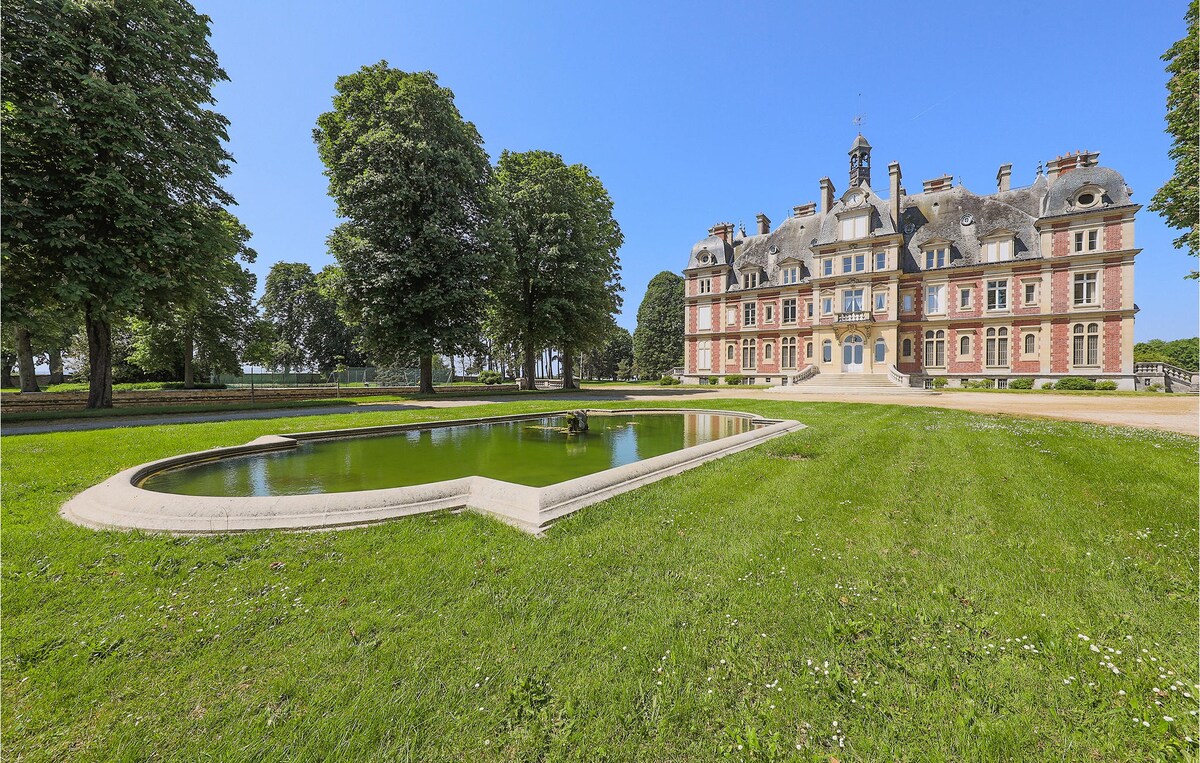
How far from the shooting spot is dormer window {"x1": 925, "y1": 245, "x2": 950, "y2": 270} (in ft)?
108

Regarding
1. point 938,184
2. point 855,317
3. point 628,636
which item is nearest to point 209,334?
point 628,636

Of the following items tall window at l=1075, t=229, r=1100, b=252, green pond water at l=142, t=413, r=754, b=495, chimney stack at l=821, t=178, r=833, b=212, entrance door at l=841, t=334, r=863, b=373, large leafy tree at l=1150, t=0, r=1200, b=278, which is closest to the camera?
green pond water at l=142, t=413, r=754, b=495

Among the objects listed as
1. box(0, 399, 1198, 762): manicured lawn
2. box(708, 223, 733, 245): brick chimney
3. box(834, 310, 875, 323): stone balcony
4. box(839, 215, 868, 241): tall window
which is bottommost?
box(0, 399, 1198, 762): manicured lawn

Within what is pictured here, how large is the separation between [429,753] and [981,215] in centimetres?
4591

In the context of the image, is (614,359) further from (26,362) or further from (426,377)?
(26,362)

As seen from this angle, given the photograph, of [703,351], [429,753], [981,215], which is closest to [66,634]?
[429,753]

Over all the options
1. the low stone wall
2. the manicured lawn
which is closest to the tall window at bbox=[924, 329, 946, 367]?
the low stone wall

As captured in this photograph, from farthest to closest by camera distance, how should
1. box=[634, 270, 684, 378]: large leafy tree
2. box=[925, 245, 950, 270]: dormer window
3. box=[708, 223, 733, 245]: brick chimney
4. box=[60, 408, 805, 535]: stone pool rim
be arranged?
1. box=[634, 270, 684, 378]: large leafy tree
2. box=[708, 223, 733, 245]: brick chimney
3. box=[925, 245, 950, 270]: dormer window
4. box=[60, 408, 805, 535]: stone pool rim

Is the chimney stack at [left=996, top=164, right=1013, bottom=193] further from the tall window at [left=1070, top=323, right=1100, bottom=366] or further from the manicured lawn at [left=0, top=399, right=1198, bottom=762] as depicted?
the manicured lawn at [left=0, top=399, right=1198, bottom=762]

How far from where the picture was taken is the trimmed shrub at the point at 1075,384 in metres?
26.8

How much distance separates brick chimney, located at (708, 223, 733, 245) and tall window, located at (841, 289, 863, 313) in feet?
46.0

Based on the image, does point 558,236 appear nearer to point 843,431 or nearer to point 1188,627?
point 843,431

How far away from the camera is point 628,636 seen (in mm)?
2658

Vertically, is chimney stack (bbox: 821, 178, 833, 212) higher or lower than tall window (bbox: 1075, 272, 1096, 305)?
higher
